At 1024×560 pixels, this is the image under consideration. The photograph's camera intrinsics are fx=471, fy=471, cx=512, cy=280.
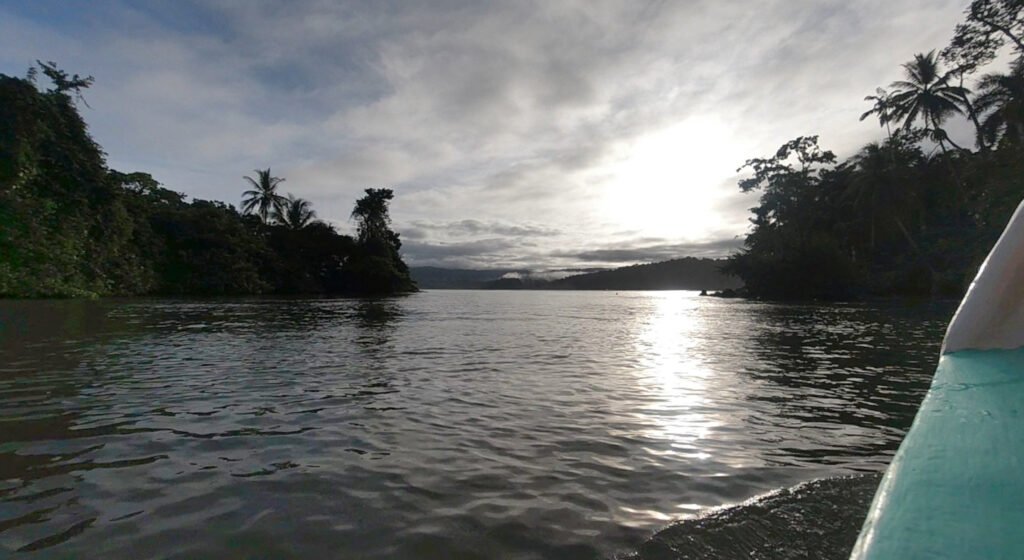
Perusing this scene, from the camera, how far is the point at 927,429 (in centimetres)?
148

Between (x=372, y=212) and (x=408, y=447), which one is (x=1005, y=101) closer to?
(x=408, y=447)

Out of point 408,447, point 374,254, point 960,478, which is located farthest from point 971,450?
point 374,254

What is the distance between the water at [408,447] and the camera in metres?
3.44

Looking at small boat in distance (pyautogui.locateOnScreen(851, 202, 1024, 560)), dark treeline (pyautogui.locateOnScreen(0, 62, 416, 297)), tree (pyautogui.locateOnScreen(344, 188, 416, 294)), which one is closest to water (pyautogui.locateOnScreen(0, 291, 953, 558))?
small boat in distance (pyautogui.locateOnScreen(851, 202, 1024, 560))

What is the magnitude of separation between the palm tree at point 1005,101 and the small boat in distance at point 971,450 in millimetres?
39375

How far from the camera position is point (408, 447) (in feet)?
17.6

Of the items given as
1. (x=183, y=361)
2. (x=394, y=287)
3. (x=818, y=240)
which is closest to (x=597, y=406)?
(x=183, y=361)

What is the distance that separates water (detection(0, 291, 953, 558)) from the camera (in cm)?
344

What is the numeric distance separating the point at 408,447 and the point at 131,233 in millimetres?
48965

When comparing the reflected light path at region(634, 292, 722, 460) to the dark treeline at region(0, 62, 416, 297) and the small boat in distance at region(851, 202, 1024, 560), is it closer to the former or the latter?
the small boat in distance at region(851, 202, 1024, 560)

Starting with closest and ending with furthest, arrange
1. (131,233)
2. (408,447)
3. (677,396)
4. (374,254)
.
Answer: (408,447) < (677,396) < (131,233) < (374,254)

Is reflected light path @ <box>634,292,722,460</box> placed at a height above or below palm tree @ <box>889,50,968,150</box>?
below

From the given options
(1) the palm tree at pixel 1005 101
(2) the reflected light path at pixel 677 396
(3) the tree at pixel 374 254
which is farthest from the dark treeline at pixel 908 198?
(3) the tree at pixel 374 254

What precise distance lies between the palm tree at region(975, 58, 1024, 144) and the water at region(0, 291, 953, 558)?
1114 inches
